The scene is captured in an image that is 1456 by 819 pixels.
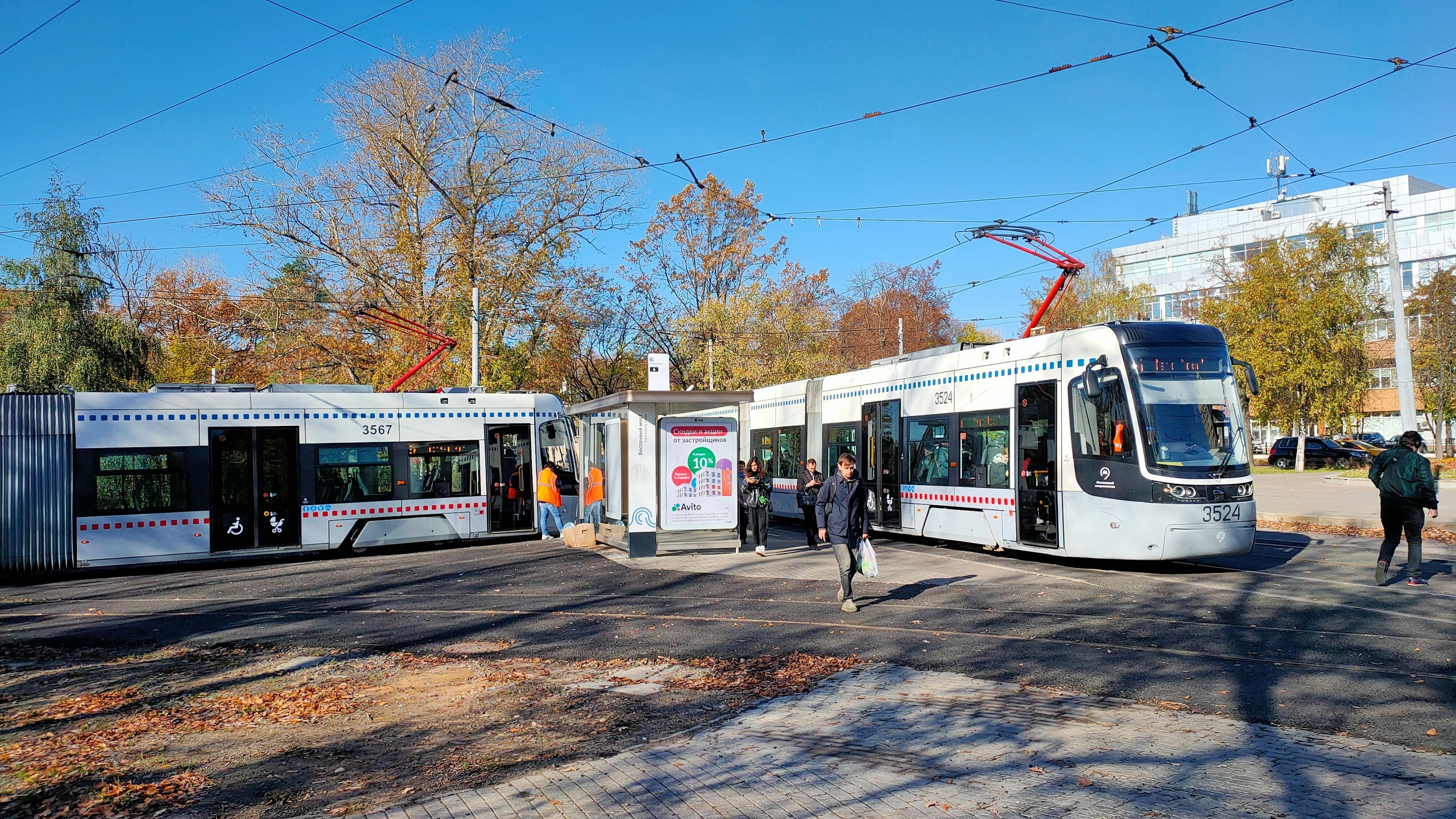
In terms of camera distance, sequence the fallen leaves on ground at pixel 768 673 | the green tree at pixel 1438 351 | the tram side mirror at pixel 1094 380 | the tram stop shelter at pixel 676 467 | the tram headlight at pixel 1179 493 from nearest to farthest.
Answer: the fallen leaves on ground at pixel 768 673
the tram headlight at pixel 1179 493
the tram side mirror at pixel 1094 380
the tram stop shelter at pixel 676 467
the green tree at pixel 1438 351

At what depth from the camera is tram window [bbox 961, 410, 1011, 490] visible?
50.8ft

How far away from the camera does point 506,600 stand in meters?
12.8

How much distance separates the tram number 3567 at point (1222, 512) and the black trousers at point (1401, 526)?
1597 millimetres

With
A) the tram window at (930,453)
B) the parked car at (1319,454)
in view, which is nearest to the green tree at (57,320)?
the tram window at (930,453)

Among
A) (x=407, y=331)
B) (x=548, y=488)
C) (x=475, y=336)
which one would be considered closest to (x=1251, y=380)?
(x=548, y=488)

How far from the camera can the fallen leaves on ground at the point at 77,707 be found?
288 inches

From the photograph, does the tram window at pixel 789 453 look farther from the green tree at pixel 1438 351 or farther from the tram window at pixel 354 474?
the green tree at pixel 1438 351

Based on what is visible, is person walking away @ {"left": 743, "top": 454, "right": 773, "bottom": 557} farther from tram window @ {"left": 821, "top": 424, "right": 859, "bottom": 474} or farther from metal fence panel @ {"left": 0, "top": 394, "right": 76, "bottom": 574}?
metal fence panel @ {"left": 0, "top": 394, "right": 76, "bottom": 574}

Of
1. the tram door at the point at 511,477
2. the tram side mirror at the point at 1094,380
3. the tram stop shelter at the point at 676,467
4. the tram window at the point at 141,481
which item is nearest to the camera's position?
the tram side mirror at the point at 1094,380

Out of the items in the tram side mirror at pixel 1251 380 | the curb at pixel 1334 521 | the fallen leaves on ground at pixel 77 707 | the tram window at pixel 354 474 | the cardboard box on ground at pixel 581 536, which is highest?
the tram side mirror at pixel 1251 380

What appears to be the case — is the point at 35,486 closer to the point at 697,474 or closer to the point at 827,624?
the point at 697,474

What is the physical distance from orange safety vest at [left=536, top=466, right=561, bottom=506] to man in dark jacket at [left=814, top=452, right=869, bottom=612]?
1025cm

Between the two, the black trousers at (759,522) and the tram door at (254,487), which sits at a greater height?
the tram door at (254,487)

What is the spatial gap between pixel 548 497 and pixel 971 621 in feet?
39.1
